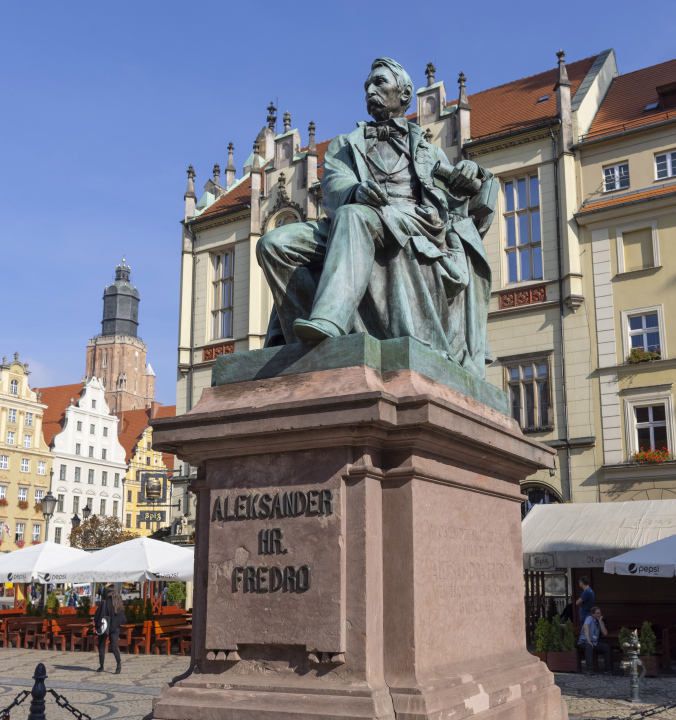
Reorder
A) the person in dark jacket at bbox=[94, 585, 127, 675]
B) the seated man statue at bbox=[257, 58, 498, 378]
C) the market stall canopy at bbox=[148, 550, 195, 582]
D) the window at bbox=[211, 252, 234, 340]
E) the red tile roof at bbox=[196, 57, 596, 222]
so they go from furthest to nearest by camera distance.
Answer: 1. the window at bbox=[211, 252, 234, 340]
2. the red tile roof at bbox=[196, 57, 596, 222]
3. the market stall canopy at bbox=[148, 550, 195, 582]
4. the person in dark jacket at bbox=[94, 585, 127, 675]
5. the seated man statue at bbox=[257, 58, 498, 378]

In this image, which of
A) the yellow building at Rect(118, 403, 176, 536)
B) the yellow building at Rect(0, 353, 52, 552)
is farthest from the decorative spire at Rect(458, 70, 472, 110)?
the yellow building at Rect(118, 403, 176, 536)

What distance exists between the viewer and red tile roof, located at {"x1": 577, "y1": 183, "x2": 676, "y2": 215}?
70.6ft

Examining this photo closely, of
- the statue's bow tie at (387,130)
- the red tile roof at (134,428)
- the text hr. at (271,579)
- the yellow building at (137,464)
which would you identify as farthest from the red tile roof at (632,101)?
the red tile roof at (134,428)

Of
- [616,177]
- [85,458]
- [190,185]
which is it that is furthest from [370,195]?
[85,458]

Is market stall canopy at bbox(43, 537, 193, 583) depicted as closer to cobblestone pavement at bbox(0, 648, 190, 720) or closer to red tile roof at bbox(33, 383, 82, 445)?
cobblestone pavement at bbox(0, 648, 190, 720)

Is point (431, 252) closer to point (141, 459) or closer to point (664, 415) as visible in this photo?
point (664, 415)

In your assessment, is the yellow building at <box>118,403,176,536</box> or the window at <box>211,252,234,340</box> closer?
the window at <box>211,252,234,340</box>

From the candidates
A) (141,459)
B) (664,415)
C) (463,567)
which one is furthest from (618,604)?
(141,459)

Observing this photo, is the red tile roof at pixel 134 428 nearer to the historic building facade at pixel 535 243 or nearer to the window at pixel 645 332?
the historic building facade at pixel 535 243

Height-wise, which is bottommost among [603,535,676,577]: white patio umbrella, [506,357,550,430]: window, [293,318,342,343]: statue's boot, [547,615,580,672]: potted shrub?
[547,615,580,672]: potted shrub

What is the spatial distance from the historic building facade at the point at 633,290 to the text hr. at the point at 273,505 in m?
18.5

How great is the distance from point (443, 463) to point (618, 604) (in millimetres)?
14941

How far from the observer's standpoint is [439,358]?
409 cm

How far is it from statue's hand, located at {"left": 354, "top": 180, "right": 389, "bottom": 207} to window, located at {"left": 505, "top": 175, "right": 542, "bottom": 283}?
19788 mm
